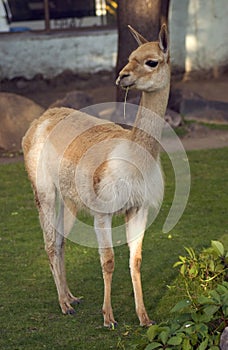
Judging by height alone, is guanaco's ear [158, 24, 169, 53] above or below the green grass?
above

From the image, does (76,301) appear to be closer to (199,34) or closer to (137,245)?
(137,245)

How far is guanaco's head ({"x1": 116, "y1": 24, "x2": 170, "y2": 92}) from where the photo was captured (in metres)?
6.00

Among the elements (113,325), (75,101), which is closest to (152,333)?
(113,325)

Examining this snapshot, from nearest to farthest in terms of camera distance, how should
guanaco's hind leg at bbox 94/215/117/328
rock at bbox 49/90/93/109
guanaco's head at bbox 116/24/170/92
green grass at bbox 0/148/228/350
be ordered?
1. guanaco's head at bbox 116/24/170/92
2. green grass at bbox 0/148/228/350
3. guanaco's hind leg at bbox 94/215/117/328
4. rock at bbox 49/90/93/109

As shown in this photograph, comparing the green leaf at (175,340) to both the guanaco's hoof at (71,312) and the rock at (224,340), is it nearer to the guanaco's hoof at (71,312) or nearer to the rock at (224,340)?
the rock at (224,340)

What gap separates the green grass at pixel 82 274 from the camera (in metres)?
6.27

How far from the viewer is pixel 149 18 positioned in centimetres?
1254

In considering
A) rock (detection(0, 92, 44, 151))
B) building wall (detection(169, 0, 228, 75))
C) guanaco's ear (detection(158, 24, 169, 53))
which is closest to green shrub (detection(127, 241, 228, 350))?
guanaco's ear (detection(158, 24, 169, 53))

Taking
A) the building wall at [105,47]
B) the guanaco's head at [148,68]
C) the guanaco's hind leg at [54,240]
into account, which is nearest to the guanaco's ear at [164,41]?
the guanaco's head at [148,68]

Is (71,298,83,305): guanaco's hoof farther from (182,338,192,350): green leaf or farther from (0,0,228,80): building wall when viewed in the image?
(0,0,228,80): building wall

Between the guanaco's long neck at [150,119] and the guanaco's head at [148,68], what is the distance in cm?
7

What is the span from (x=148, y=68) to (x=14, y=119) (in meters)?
7.20

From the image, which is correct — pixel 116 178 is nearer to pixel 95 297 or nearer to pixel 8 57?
pixel 95 297

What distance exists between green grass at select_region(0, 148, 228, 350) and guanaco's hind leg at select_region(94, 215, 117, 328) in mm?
105
